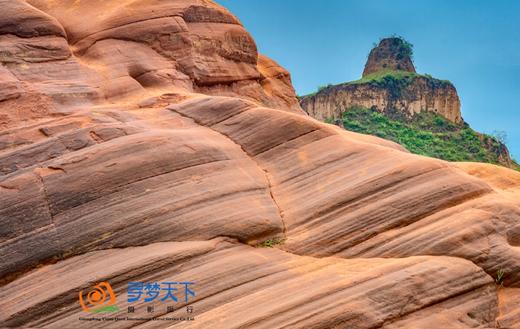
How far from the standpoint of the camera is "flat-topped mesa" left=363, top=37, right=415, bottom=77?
9150cm

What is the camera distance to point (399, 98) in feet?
276

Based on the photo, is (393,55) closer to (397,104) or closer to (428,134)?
(397,104)

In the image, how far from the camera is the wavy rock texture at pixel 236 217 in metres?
11.0

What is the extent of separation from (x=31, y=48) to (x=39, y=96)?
262 centimetres

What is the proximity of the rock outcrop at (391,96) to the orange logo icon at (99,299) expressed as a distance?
72378 millimetres

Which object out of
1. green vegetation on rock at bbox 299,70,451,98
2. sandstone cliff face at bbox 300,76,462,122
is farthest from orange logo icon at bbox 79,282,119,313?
green vegetation on rock at bbox 299,70,451,98

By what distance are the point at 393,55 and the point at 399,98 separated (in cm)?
1119

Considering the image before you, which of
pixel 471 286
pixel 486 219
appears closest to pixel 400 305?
pixel 471 286

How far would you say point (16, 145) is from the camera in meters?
Result: 13.9

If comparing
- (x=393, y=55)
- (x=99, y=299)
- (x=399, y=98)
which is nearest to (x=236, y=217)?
(x=99, y=299)

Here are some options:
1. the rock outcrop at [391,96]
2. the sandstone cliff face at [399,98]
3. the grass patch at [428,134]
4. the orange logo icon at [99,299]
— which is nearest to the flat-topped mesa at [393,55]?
the rock outcrop at [391,96]

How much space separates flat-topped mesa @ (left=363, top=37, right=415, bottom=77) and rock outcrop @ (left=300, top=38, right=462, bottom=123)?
11.1ft

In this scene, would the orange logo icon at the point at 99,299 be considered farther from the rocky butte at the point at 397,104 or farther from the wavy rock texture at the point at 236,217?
the rocky butte at the point at 397,104

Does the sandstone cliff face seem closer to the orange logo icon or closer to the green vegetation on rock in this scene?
the green vegetation on rock
